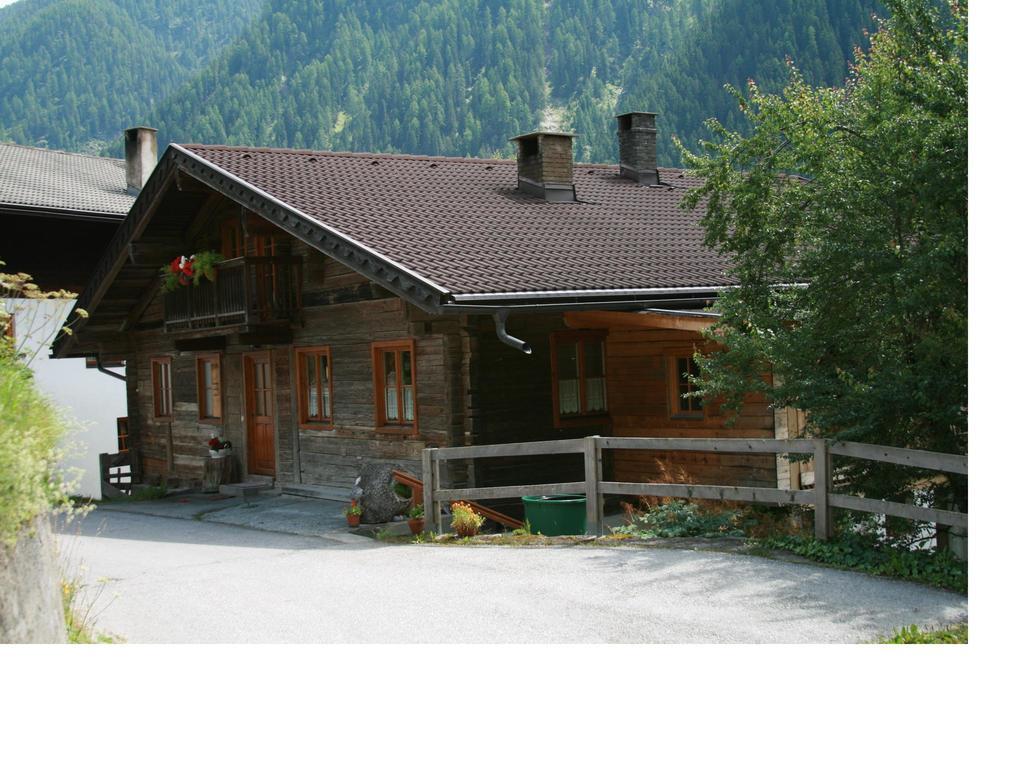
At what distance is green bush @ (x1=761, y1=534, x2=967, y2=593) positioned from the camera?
8416 mm

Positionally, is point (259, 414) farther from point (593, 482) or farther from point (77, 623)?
point (77, 623)

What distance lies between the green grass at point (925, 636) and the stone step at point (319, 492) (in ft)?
32.2

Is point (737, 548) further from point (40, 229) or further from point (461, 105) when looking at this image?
point (461, 105)

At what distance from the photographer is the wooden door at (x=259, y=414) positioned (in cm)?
1838

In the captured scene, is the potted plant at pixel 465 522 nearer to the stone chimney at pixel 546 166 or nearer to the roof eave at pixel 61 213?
the stone chimney at pixel 546 166

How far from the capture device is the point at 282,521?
14.9 metres

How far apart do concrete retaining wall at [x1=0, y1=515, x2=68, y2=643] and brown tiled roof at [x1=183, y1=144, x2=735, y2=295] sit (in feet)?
21.9

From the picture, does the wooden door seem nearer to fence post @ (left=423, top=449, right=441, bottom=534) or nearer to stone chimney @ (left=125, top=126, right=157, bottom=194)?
fence post @ (left=423, top=449, right=441, bottom=534)

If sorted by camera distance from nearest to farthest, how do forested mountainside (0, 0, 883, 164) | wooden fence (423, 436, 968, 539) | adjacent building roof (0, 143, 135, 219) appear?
wooden fence (423, 436, 968, 539), adjacent building roof (0, 143, 135, 219), forested mountainside (0, 0, 883, 164)

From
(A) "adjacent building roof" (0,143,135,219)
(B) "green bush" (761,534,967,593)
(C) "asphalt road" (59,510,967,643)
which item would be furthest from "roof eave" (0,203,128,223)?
(B) "green bush" (761,534,967,593)

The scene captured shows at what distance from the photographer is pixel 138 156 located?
1142 inches

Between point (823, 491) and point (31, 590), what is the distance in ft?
19.4

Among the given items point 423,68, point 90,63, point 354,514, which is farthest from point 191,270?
point 423,68
